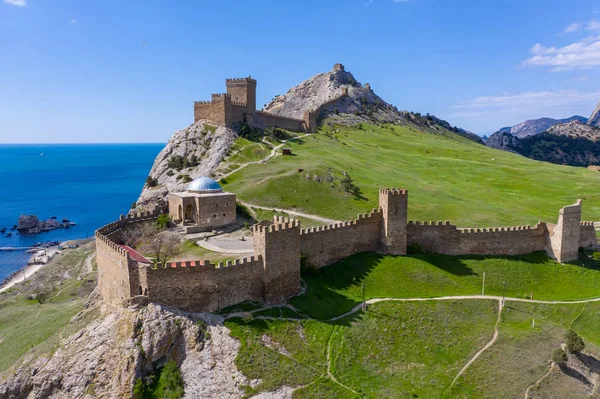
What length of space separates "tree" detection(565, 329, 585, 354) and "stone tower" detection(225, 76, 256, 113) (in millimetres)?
72579

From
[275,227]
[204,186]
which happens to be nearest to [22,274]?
[204,186]

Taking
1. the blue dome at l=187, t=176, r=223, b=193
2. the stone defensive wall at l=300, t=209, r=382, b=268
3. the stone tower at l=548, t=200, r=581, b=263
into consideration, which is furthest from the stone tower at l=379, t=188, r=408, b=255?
the blue dome at l=187, t=176, r=223, b=193

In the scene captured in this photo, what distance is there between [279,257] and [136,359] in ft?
38.5

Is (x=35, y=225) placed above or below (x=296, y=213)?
below

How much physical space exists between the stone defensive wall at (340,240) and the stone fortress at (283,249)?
Answer: 0.09 m

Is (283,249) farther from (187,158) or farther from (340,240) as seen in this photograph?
(187,158)

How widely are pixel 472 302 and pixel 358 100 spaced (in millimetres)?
134752

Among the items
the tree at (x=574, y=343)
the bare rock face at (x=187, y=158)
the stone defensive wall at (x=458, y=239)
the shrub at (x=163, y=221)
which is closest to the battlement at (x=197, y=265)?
the stone defensive wall at (x=458, y=239)

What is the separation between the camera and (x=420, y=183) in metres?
76.1

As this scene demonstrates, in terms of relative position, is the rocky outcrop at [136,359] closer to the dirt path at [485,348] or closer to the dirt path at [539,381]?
the dirt path at [485,348]

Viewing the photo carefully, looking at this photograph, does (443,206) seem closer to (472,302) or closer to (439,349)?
(472,302)

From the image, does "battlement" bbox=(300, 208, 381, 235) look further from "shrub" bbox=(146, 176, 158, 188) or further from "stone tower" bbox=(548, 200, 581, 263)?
"shrub" bbox=(146, 176, 158, 188)

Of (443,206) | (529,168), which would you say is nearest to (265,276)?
(443,206)

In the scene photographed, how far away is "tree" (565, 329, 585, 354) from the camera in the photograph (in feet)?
101
